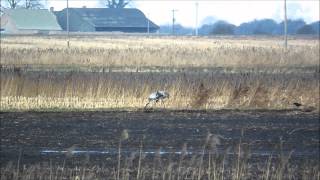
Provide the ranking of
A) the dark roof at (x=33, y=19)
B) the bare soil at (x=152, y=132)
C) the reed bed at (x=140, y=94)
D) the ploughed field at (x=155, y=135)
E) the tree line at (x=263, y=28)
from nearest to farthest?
1. the ploughed field at (x=155, y=135)
2. the bare soil at (x=152, y=132)
3. the reed bed at (x=140, y=94)
4. the dark roof at (x=33, y=19)
5. the tree line at (x=263, y=28)

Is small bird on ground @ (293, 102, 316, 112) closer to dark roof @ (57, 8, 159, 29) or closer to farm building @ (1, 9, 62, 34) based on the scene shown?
farm building @ (1, 9, 62, 34)

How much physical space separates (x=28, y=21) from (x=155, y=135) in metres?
80.2

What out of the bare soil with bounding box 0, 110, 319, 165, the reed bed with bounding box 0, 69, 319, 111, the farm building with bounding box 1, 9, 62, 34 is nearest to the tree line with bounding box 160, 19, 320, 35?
the farm building with bounding box 1, 9, 62, 34

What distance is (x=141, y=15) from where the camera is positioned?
9944cm

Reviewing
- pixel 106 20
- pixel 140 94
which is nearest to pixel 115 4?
pixel 106 20

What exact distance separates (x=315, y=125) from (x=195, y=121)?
8.36 ft

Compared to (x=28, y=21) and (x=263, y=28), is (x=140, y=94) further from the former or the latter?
(x=263, y=28)

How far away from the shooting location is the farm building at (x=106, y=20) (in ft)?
314

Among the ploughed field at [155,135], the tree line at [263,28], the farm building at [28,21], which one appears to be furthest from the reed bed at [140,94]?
the tree line at [263,28]

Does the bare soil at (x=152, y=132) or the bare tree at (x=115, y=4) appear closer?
the bare soil at (x=152, y=132)

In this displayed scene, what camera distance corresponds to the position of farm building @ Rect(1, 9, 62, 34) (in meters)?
86.4

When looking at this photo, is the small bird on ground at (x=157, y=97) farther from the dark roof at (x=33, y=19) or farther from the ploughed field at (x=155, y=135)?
the dark roof at (x=33, y=19)

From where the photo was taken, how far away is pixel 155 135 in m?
11.8

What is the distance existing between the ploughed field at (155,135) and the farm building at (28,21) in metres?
73.7
